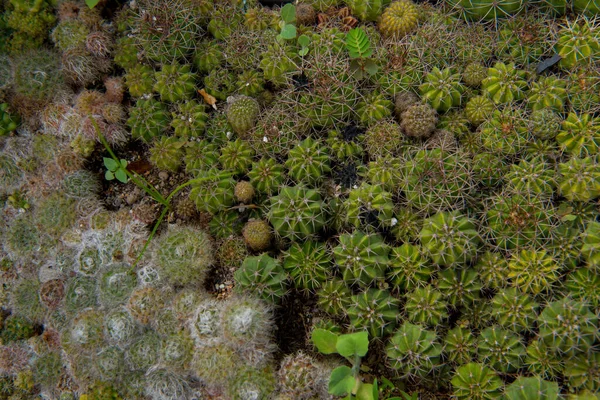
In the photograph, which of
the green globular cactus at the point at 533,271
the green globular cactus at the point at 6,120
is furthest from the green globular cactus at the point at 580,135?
the green globular cactus at the point at 6,120

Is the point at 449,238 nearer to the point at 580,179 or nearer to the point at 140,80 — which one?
the point at 580,179

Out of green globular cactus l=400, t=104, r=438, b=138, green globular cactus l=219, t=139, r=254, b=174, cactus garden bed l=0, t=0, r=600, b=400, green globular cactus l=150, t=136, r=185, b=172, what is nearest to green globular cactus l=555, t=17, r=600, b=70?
cactus garden bed l=0, t=0, r=600, b=400

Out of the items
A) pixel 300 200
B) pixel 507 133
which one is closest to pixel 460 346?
pixel 300 200

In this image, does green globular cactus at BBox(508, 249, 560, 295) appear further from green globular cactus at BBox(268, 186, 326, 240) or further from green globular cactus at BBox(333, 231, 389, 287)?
green globular cactus at BBox(268, 186, 326, 240)

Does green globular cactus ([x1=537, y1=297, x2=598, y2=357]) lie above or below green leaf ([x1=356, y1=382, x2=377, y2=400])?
above

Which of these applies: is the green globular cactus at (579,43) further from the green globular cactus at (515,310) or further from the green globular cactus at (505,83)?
the green globular cactus at (515,310)
